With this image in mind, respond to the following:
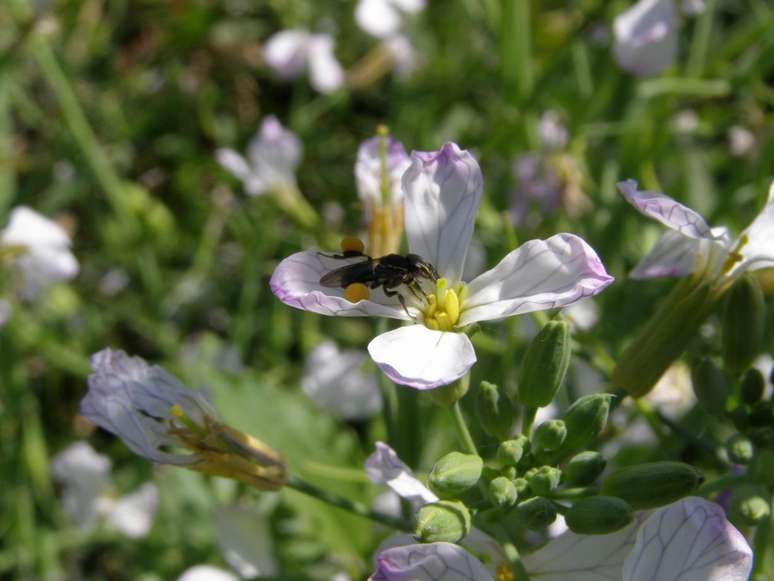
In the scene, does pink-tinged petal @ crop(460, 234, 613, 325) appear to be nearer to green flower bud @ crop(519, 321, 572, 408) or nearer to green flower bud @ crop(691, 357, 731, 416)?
green flower bud @ crop(519, 321, 572, 408)

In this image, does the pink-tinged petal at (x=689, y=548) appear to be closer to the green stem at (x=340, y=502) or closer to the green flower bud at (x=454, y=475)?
the green flower bud at (x=454, y=475)

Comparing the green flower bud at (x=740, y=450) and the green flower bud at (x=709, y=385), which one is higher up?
the green flower bud at (x=709, y=385)

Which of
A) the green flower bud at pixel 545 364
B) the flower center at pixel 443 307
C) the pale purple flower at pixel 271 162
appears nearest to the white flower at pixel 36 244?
the pale purple flower at pixel 271 162

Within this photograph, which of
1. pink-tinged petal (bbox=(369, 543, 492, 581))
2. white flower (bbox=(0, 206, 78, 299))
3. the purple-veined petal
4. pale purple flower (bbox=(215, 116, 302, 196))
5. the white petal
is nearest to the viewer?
pink-tinged petal (bbox=(369, 543, 492, 581))

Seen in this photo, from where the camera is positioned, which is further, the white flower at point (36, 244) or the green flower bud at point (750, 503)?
the white flower at point (36, 244)

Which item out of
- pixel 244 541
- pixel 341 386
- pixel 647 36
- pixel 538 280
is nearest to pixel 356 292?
pixel 538 280

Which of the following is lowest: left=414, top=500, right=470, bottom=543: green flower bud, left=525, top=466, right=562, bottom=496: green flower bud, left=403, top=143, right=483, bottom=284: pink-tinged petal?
left=525, top=466, right=562, bottom=496: green flower bud

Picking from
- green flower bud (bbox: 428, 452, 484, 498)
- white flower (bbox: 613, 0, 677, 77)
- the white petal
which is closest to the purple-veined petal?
green flower bud (bbox: 428, 452, 484, 498)
